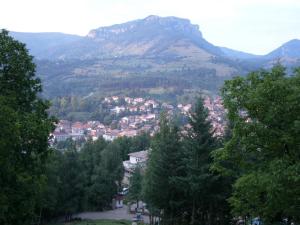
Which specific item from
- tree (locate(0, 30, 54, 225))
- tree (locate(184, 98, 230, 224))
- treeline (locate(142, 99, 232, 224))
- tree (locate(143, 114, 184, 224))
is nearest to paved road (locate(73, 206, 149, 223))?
treeline (locate(142, 99, 232, 224))

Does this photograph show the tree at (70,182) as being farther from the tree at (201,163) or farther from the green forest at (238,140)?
Answer: the green forest at (238,140)

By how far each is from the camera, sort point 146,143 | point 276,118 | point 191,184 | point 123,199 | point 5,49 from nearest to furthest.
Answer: point 276,118 → point 5,49 → point 191,184 → point 123,199 → point 146,143

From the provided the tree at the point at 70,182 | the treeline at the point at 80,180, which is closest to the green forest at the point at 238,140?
the treeline at the point at 80,180

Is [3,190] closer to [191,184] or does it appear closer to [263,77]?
[263,77]

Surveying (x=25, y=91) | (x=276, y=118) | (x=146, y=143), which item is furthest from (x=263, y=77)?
(x=146, y=143)

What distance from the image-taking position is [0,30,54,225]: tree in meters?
13.0

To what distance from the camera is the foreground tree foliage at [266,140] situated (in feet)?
44.1

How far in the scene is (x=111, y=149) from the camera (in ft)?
198

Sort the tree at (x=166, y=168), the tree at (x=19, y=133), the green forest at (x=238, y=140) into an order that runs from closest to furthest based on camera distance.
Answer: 1. the tree at (x=19, y=133)
2. the green forest at (x=238, y=140)
3. the tree at (x=166, y=168)

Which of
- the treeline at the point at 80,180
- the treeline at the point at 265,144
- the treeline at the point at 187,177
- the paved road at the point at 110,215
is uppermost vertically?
the treeline at the point at 265,144

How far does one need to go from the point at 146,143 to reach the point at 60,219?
4315 cm

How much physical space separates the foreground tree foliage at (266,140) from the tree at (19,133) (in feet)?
19.6

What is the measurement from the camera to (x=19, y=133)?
43.1 feet

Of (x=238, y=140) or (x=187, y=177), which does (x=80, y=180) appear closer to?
(x=187, y=177)
